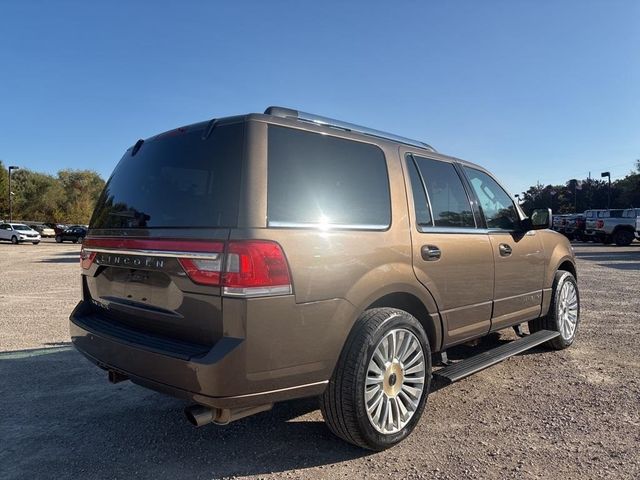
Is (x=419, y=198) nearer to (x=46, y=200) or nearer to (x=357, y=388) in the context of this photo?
(x=357, y=388)

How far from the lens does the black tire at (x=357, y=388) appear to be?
2.66m

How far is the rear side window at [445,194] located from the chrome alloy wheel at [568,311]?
6.33 feet

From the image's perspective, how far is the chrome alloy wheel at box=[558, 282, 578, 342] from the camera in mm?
5055

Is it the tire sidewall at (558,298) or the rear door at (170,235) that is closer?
the rear door at (170,235)

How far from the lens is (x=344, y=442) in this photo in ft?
9.89

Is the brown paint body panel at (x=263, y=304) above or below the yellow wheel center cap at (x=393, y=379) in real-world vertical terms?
above

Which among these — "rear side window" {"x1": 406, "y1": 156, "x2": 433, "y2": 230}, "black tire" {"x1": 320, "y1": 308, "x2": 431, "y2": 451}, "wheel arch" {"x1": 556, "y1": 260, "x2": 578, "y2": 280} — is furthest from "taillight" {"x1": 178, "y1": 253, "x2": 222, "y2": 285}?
"wheel arch" {"x1": 556, "y1": 260, "x2": 578, "y2": 280}

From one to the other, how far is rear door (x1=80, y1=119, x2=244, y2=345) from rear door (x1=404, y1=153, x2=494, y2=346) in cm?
143

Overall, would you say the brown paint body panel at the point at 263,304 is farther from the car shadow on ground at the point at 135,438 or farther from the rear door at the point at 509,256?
the rear door at the point at 509,256

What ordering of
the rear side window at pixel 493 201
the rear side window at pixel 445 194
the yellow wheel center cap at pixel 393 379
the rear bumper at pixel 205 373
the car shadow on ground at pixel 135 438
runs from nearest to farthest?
1. the rear bumper at pixel 205 373
2. the car shadow on ground at pixel 135 438
3. the yellow wheel center cap at pixel 393 379
4. the rear side window at pixel 445 194
5. the rear side window at pixel 493 201

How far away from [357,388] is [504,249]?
7.21 ft

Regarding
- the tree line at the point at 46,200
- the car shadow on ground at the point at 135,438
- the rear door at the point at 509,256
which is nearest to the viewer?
the car shadow on ground at the point at 135,438

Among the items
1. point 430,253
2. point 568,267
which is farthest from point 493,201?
point 568,267

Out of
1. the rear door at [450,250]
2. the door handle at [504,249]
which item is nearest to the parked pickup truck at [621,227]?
the door handle at [504,249]
